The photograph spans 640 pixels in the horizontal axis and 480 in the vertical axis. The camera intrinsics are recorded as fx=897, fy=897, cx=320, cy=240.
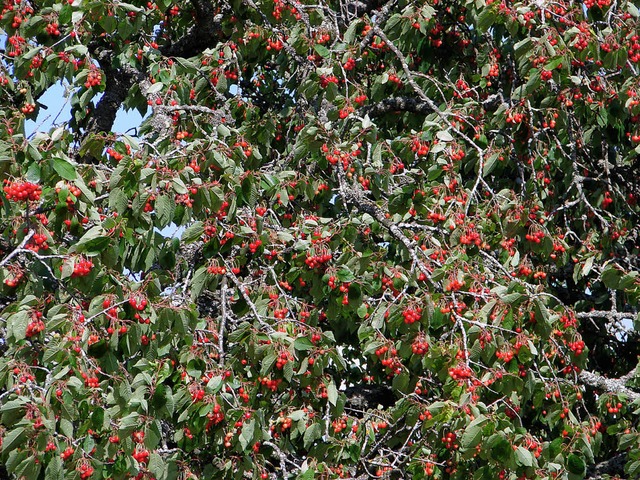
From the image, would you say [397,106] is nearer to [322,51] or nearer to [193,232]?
[322,51]

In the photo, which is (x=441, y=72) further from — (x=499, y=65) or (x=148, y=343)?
(x=148, y=343)

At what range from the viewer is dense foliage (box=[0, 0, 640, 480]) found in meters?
3.38

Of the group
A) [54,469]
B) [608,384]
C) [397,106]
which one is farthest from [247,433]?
[397,106]

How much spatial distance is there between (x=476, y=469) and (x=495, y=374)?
497 mm

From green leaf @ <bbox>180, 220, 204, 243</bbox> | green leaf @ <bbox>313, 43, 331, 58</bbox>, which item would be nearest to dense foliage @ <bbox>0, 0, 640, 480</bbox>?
green leaf @ <bbox>180, 220, 204, 243</bbox>

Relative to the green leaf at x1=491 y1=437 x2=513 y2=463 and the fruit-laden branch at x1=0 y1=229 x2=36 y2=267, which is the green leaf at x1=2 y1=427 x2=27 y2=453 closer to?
the fruit-laden branch at x1=0 y1=229 x2=36 y2=267

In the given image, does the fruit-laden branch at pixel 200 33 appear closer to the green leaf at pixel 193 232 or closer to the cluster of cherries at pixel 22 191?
the green leaf at pixel 193 232

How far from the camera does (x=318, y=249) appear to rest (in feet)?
13.3

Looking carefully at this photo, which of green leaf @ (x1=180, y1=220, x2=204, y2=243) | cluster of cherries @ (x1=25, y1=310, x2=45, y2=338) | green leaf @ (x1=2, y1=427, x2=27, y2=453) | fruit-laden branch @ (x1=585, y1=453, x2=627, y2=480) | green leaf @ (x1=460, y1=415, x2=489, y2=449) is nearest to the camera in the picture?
green leaf @ (x1=2, y1=427, x2=27, y2=453)

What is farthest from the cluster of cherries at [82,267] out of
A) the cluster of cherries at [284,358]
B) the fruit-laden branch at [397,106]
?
the fruit-laden branch at [397,106]

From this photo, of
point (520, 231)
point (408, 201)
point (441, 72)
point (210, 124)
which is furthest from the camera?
point (441, 72)

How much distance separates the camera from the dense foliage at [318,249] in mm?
3383

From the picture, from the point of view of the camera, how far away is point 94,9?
409 cm

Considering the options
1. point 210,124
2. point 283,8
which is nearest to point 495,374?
point 210,124
